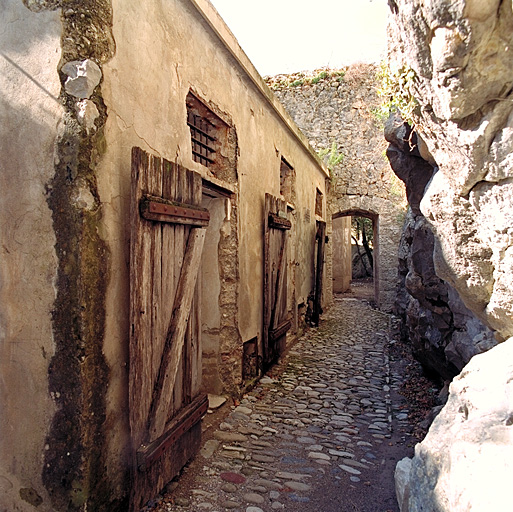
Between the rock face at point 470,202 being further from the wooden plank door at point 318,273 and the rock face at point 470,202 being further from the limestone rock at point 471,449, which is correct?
the wooden plank door at point 318,273

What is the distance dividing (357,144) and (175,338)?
10.0 m

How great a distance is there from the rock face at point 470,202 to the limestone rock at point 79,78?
168 centimetres

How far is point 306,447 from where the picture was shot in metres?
3.74

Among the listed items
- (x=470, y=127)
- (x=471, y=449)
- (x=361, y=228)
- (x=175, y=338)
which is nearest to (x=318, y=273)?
(x=175, y=338)

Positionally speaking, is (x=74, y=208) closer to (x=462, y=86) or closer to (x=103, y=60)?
(x=103, y=60)

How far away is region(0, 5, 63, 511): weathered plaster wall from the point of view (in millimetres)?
2328

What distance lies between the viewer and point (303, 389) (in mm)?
5273

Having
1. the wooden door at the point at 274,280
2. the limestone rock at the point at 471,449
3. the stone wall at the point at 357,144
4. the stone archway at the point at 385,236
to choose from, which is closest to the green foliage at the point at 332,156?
the stone wall at the point at 357,144

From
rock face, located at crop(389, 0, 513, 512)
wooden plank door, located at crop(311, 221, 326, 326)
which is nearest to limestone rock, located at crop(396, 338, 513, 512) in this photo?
rock face, located at crop(389, 0, 513, 512)

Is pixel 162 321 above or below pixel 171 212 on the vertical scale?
below

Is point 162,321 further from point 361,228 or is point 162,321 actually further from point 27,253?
point 361,228

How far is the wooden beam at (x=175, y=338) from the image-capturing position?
277 cm

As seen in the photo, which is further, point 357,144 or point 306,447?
point 357,144

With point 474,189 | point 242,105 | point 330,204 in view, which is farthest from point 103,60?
point 330,204
